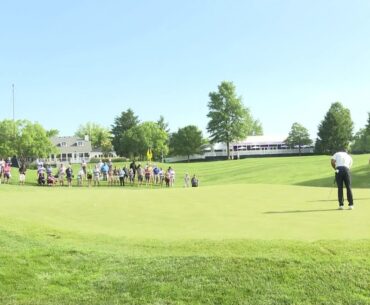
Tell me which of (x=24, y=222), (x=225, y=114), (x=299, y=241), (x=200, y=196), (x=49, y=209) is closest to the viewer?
(x=299, y=241)

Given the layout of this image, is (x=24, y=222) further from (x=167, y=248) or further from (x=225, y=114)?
(x=225, y=114)

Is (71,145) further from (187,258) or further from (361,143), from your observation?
(187,258)

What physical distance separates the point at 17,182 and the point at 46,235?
37988 mm

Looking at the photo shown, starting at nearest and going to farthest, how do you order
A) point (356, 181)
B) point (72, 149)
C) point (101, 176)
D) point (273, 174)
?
point (356, 181)
point (101, 176)
point (273, 174)
point (72, 149)

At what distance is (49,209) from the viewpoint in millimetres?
13547

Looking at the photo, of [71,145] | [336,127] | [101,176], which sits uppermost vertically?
[336,127]

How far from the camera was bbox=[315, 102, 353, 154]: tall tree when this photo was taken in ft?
352

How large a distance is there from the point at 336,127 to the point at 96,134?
8552 centimetres

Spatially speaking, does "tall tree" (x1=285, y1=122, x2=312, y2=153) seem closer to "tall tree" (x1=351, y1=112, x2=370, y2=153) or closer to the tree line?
the tree line

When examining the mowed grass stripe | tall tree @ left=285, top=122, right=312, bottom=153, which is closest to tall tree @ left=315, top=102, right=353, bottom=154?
tall tree @ left=285, top=122, right=312, bottom=153

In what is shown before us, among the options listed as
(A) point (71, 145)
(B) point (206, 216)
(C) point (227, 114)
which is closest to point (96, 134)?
(A) point (71, 145)

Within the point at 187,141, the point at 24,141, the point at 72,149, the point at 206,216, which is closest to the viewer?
the point at 206,216

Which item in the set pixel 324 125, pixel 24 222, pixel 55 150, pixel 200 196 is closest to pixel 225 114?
pixel 324 125

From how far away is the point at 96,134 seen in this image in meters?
166
